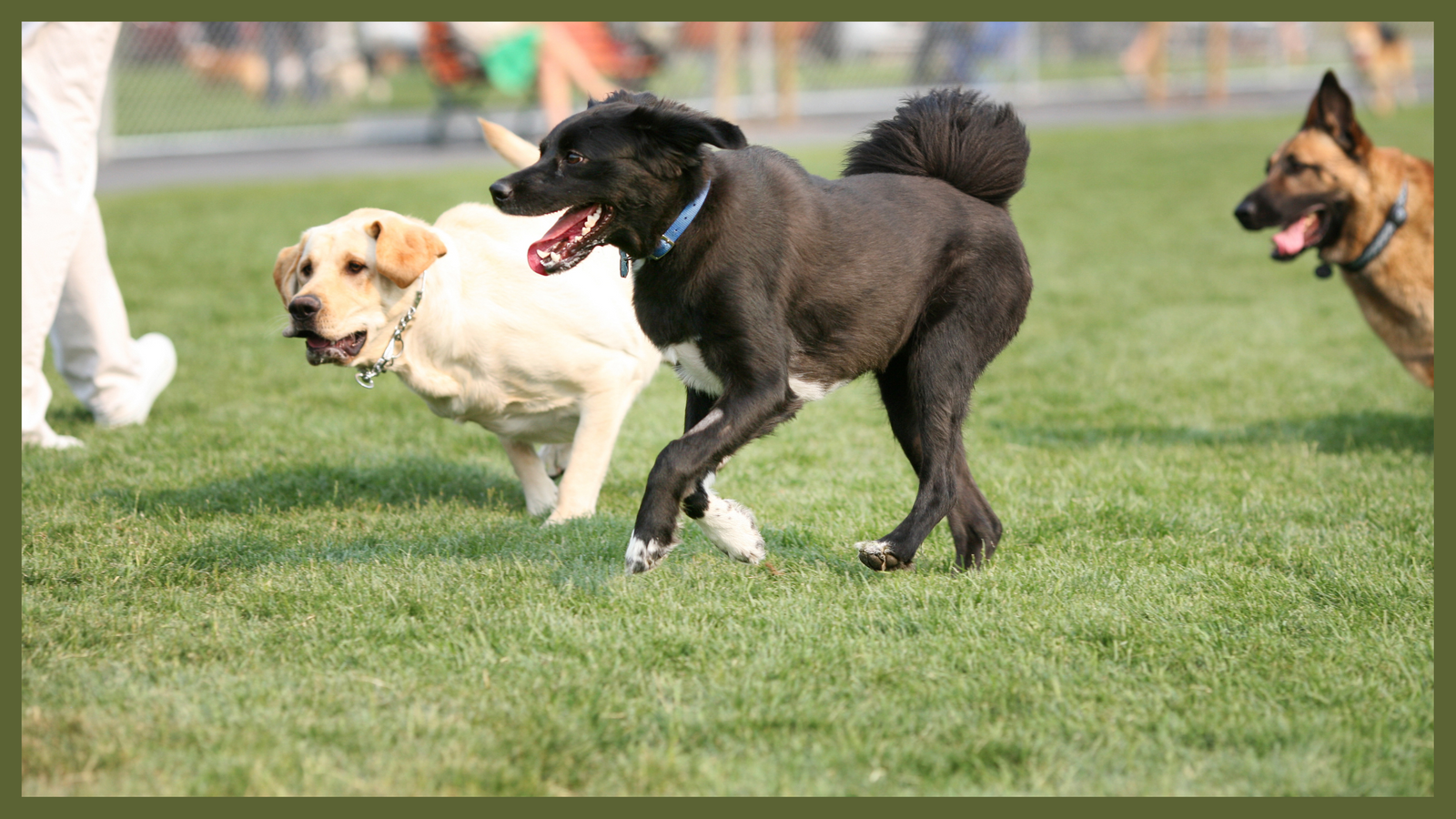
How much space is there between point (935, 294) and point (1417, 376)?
11.7 feet

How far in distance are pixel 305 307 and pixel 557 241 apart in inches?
43.1

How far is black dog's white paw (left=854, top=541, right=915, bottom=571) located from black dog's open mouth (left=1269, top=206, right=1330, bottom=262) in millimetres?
3431

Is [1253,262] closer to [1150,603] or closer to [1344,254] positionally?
[1344,254]

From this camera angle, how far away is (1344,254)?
20.4 ft

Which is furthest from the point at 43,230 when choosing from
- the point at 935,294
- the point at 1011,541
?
the point at 1011,541

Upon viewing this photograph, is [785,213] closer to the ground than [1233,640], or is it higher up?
higher up

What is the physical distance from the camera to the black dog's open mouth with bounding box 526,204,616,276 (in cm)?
340

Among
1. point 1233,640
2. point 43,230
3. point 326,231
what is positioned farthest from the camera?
point 43,230

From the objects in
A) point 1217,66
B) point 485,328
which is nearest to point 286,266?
point 485,328

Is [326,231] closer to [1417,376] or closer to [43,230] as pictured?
[43,230]

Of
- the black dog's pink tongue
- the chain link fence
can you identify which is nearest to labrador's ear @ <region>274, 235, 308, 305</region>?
the black dog's pink tongue

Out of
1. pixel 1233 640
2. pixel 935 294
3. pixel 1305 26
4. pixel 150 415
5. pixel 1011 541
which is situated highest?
pixel 935 294

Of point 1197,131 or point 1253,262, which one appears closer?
point 1253,262

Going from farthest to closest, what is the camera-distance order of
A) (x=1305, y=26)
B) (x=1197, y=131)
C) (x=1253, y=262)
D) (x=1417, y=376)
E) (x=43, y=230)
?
1. (x=1305, y=26)
2. (x=1197, y=131)
3. (x=1253, y=262)
4. (x=1417, y=376)
5. (x=43, y=230)
